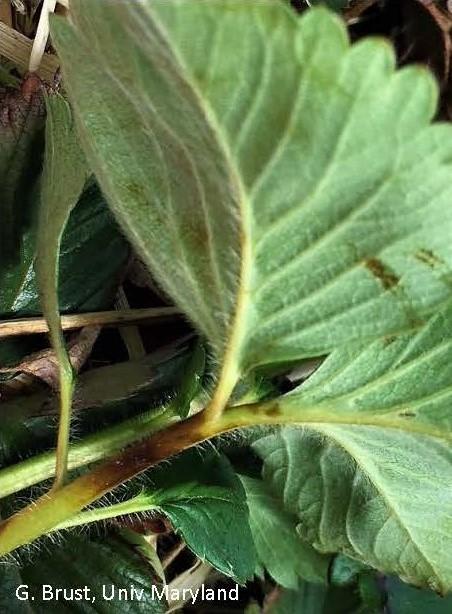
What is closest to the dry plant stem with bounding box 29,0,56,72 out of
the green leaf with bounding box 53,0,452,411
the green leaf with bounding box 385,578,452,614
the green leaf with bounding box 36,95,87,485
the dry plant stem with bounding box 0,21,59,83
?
the dry plant stem with bounding box 0,21,59,83

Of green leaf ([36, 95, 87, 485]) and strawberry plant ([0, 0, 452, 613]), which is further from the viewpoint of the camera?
green leaf ([36, 95, 87, 485])

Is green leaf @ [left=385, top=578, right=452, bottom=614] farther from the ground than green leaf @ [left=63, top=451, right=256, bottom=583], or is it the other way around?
green leaf @ [left=63, top=451, right=256, bottom=583]

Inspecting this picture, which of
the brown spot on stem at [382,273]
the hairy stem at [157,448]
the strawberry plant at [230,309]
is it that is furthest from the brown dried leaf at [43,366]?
the brown spot on stem at [382,273]

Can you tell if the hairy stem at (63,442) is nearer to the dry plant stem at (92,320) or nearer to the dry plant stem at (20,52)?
the dry plant stem at (92,320)

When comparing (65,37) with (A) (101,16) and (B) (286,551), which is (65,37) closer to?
(A) (101,16)

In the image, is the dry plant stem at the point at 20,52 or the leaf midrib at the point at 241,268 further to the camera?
the dry plant stem at the point at 20,52

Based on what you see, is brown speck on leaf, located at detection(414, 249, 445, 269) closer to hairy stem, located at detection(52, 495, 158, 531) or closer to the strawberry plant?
the strawberry plant

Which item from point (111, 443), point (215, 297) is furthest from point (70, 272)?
point (215, 297)
